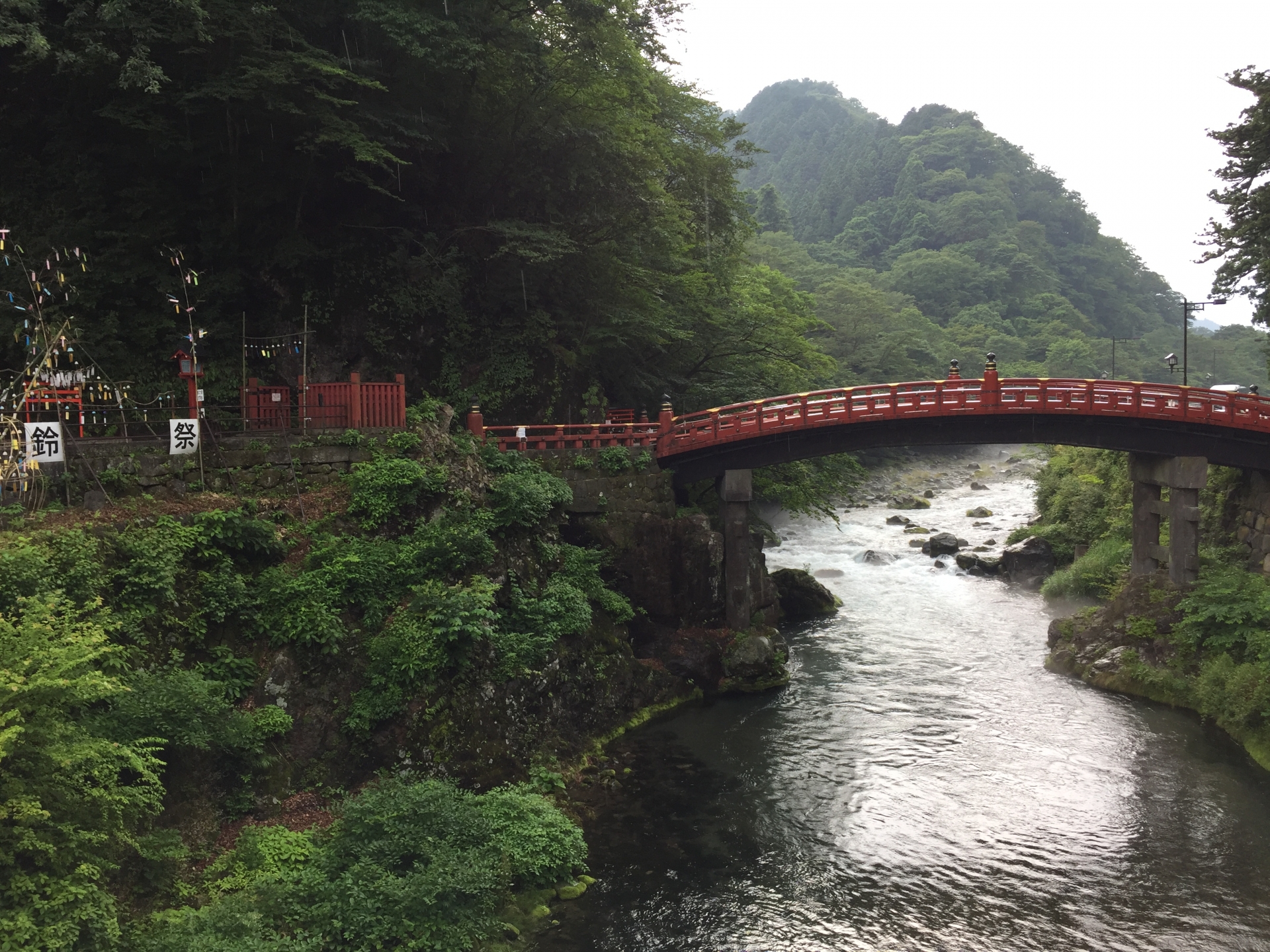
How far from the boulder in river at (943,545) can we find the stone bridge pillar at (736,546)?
1774 cm

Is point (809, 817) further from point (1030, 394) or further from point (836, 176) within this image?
point (836, 176)

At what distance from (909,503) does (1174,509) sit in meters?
28.1

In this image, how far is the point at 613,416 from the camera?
91.4 ft

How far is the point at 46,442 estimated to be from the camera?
15.8 m

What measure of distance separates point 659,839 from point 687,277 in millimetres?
19636

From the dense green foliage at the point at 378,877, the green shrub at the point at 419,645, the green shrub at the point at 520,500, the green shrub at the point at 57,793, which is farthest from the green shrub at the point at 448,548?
the green shrub at the point at 57,793

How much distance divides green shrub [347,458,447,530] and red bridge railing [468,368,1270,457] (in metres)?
5.36

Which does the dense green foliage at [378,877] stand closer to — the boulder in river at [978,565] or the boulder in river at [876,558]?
the boulder in river at [978,565]

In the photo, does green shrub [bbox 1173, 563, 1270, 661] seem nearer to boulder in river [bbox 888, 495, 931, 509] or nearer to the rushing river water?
the rushing river water

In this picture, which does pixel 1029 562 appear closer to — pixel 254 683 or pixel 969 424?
pixel 969 424

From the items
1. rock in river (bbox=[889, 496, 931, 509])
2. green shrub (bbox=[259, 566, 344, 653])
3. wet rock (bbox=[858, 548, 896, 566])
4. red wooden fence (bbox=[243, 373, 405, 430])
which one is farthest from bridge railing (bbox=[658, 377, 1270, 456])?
rock in river (bbox=[889, 496, 931, 509])

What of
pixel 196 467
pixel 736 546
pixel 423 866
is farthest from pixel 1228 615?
pixel 196 467

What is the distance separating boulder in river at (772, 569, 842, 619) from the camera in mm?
31609

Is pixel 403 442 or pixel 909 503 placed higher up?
pixel 403 442
